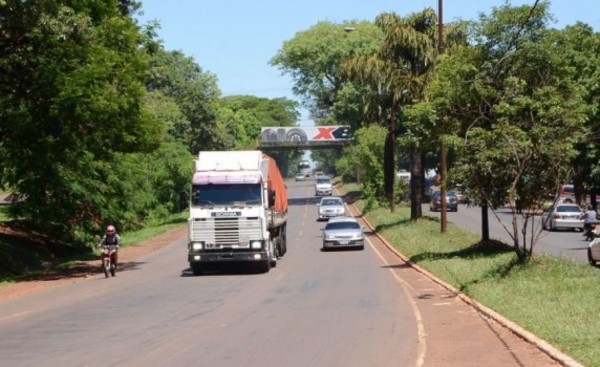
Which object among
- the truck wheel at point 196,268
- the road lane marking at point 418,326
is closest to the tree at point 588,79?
the road lane marking at point 418,326

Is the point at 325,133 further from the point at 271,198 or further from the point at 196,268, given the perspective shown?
the point at 196,268

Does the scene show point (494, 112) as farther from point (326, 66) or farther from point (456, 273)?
point (326, 66)

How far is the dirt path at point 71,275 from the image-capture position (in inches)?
1069

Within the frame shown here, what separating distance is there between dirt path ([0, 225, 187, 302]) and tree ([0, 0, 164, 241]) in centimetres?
411

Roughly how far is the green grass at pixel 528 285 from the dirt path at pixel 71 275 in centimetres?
1220

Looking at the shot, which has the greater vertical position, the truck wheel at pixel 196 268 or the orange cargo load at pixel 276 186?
the orange cargo load at pixel 276 186

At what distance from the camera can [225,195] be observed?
2977cm

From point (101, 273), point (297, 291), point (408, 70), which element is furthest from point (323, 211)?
point (297, 291)

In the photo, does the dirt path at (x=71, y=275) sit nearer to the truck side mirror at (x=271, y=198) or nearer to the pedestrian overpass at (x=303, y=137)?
the truck side mirror at (x=271, y=198)

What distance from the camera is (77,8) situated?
30.9 metres

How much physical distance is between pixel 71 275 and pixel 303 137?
251ft

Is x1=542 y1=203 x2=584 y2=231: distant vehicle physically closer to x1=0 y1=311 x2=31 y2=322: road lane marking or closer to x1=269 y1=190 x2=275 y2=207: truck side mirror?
x1=269 y1=190 x2=275 y2=207: truck side mirror

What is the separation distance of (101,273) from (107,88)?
Result: 732 centimetres

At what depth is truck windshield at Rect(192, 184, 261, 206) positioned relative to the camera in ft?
97.3
